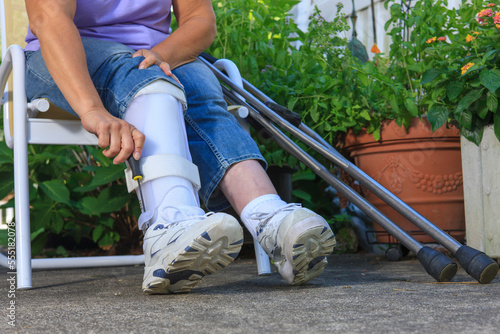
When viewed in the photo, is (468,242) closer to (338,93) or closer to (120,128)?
(338,93)

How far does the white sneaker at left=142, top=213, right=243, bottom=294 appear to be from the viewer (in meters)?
0.88

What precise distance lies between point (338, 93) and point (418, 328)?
138 centimetres

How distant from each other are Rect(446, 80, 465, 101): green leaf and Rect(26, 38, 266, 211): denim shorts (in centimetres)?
65

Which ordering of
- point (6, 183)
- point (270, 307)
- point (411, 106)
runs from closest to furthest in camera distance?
point (270, 307) < point (411, 106) < point (6, 183)

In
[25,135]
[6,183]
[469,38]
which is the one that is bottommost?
[6,183]

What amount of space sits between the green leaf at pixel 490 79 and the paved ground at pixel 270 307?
18.2 inches

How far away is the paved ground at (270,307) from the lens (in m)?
0.70

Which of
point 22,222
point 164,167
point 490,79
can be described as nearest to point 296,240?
point 164,167

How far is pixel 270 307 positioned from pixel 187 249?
6.1 inches

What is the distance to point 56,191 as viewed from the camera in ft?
6.45

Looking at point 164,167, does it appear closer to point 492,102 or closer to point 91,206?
point 492,102

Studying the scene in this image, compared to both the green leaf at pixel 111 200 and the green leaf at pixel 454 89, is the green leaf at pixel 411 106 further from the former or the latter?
the green leaf at pixel 111 200

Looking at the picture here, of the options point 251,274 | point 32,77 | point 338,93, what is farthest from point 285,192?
point 32,77

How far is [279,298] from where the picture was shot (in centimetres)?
95
